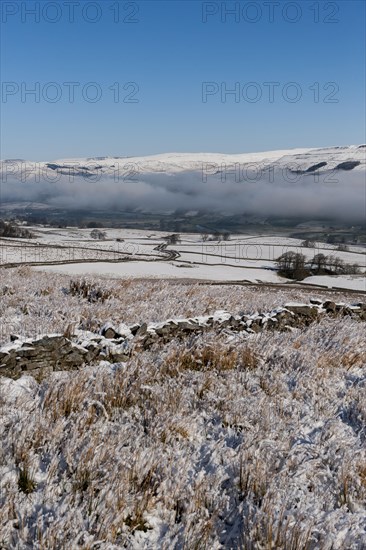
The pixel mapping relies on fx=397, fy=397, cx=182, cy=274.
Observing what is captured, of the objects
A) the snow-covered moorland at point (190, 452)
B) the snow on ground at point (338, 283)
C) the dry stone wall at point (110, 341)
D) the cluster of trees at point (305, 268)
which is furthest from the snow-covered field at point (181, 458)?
the cluster of trees at point (305, 268)

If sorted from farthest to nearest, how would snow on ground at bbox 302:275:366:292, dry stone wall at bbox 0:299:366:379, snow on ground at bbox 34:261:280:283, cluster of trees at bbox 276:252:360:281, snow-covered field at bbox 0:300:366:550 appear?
cluster of trees at bbox 276:252:360:281, snow on ground at bbox 302:275:366:292, snow on ground at bbox 34:261:280:283, dry stone wall at bbox 0:299:366:379, snow-covered field at bbox 0:300:366:550

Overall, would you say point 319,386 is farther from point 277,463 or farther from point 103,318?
point 103,318

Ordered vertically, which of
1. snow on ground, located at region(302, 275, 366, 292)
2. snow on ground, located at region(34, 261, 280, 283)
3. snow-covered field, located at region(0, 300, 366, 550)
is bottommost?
snow on ground, located at region(302, 275, 366, 292)

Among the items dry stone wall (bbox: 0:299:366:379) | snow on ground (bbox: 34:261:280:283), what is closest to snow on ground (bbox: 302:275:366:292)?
snow on ground (bbox: 34:261:280:283)

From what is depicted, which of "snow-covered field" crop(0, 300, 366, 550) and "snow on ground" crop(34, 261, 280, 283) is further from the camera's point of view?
"snow on ground" crop(34, 261, 280, 283)

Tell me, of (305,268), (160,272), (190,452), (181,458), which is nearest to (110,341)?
(190,452)

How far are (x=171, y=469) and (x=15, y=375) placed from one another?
9.07 ft

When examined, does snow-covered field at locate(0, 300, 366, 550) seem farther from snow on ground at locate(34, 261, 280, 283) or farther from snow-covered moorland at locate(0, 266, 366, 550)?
snow on ground at locate(34, 261, 280, 283)

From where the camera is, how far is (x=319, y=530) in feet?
10.4

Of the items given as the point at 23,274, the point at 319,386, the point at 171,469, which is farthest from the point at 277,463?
the point at 23,274

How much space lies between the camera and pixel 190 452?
4.11 meters

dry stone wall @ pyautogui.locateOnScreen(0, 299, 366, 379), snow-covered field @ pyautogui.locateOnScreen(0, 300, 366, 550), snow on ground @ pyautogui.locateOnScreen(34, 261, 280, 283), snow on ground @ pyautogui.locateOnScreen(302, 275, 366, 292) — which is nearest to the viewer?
snow-covered field @ pyautogui.locateOnScreen(0, 300, 366, 550)

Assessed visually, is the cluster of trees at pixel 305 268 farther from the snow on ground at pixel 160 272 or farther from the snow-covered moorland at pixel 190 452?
the snow-covered moorland at pixel 190 452

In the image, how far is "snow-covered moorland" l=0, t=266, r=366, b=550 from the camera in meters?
3.09
